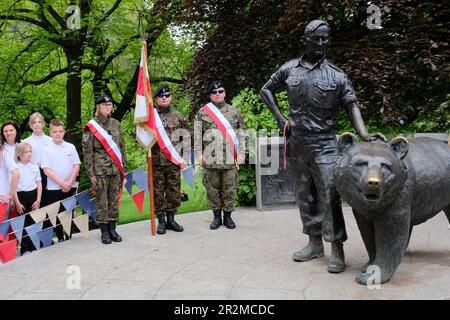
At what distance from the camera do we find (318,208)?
4953mm

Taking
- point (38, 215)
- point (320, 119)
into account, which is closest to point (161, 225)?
point (38, 215)

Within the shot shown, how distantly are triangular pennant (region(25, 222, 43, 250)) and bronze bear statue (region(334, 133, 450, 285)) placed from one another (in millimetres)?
3744

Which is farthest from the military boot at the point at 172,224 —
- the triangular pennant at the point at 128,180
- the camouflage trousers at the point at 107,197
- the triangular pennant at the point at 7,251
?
the triangular pennant at the point at 7,251

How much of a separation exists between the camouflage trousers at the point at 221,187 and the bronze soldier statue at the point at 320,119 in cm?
188

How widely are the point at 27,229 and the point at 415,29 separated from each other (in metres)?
6.64

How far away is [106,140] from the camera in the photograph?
5969 mm

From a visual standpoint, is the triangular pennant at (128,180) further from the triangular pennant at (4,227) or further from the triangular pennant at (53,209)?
the triangular pennant at (4,227)

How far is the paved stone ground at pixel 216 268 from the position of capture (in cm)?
413

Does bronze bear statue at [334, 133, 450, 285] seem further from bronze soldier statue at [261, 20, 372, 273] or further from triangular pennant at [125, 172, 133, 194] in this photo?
triangular pennant at [125, 172, 133, 194]

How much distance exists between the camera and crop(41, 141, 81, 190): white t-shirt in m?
6.13

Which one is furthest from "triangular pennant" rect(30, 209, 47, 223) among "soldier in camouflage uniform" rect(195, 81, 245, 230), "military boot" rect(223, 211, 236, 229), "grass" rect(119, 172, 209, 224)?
"military boot" rect(223, 211, 236, 229)

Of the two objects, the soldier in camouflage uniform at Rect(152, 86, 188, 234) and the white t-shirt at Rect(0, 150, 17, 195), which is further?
the soldier in camouflage uniform at Rect(152, 86, 188, 234)

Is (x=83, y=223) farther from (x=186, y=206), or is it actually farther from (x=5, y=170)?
(x=186, y=206)
